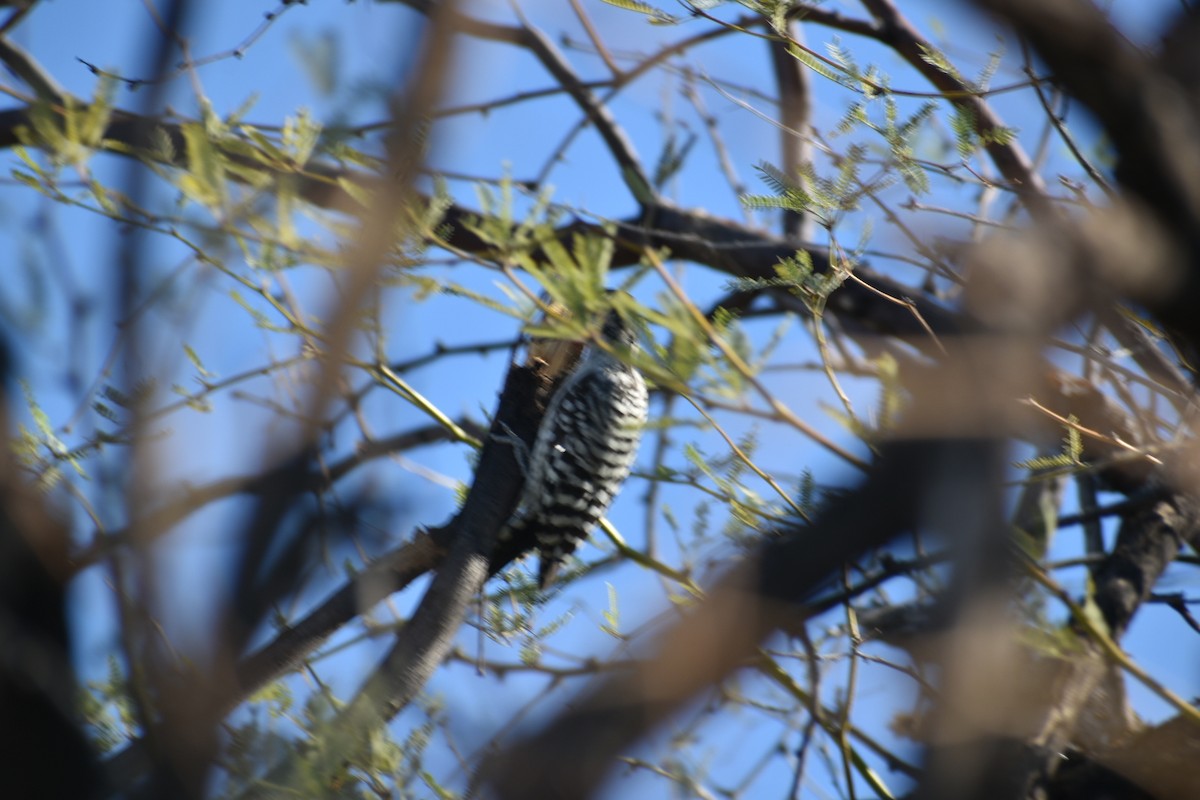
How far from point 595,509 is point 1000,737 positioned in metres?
3.43

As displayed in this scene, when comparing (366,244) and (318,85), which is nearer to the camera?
(366,244)

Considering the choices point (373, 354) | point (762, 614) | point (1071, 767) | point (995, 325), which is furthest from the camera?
point (1071, 767)

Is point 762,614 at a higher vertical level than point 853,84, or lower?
lower

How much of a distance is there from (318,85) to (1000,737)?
1189mm

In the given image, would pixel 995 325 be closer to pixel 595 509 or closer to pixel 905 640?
pixel 905 640

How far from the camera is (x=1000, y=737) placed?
1152 mm

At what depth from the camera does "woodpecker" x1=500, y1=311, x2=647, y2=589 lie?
4109mm

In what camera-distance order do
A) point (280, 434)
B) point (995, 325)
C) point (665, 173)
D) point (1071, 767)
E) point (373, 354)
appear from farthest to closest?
point (665, 173) < point (1071, 767) < point (373, 354) < point (280, 434) < point (995, 325)

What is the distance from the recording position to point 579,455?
4.74m

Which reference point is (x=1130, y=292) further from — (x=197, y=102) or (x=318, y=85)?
(x=197, y=102)

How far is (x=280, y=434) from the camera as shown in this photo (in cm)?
138

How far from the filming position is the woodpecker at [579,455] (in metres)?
4.11

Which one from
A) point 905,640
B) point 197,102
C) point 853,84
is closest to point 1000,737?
point 905,640

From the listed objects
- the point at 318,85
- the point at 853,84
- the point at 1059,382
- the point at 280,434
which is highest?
the point at 1059,382
